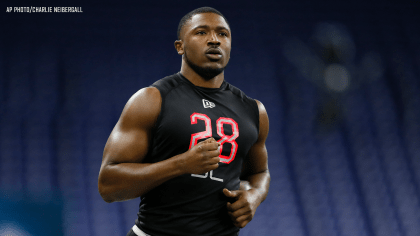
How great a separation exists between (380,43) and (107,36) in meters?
2.61

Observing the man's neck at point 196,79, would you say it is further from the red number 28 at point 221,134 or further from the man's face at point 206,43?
the red number 28 at point 221,134

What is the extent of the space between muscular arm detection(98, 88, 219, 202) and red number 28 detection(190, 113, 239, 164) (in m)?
0.11

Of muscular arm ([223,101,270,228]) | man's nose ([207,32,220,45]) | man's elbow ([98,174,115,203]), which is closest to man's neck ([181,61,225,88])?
man's nose ([207,32,220,45])

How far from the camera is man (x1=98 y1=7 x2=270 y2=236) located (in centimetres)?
84

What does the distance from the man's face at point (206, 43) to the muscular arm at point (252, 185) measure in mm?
270

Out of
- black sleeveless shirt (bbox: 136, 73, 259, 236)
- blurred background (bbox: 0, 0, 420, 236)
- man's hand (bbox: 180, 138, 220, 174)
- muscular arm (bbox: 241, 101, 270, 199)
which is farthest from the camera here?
blurred background (bbox: 0, 0, 420, 236)

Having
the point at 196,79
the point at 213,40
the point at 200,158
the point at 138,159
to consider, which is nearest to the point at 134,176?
the point at 138,159

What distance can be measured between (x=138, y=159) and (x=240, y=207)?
13.9 inches

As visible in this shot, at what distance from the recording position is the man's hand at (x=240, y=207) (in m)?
0.93

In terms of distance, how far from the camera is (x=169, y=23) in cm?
274

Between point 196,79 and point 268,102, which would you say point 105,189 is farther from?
point 268,102

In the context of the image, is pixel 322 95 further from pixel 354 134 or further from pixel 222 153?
pixel 222 153

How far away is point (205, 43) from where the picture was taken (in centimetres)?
102

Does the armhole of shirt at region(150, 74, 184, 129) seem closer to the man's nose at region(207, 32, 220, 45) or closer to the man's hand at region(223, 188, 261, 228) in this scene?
the man's nose at region(207, 32, 220, 45)
